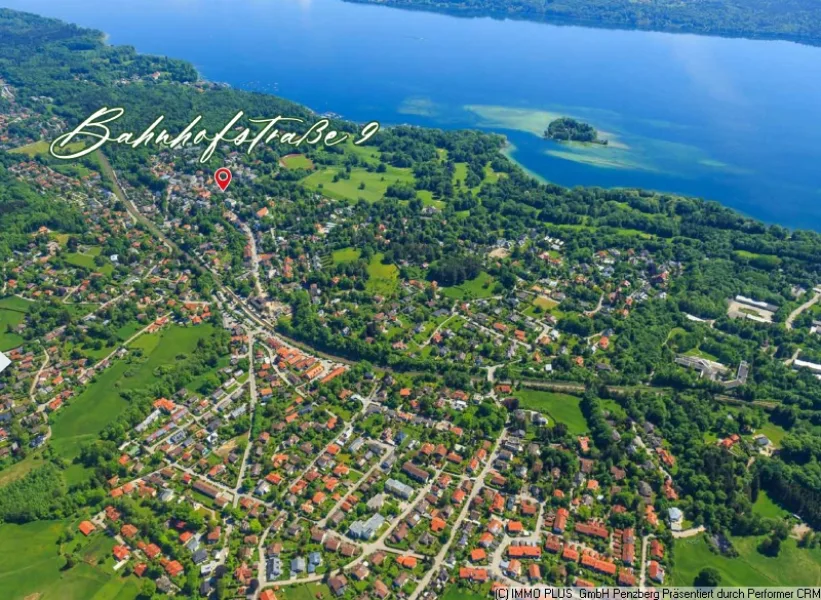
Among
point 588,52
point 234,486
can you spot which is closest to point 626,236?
point 234,486

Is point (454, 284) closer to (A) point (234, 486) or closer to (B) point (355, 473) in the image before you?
(B) point (355, 473)

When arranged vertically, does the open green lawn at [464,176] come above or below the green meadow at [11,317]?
above

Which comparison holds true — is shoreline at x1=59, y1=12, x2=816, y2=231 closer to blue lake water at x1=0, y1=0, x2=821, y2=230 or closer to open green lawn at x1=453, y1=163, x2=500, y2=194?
blue lake water at x1=0, y1=0, x2=821, y2=230

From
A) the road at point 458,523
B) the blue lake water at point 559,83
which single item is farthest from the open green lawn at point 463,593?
the blue lake water at point 559,83

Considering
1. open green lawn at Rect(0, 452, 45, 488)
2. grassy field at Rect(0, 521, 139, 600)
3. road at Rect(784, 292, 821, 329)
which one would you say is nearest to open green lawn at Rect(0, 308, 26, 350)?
open green lawn at Rect(0, 452, 45, 488)

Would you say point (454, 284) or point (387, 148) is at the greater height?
point (387, 148)

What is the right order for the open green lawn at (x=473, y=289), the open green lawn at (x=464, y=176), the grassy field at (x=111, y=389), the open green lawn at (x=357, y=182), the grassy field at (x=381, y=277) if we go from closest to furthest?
the grassy field at (x=111, y=389)
the open green lawn at (x=473, y=289)
the grassy field at (x=381, y=277)
the open green lawn at (x=357, y=182)
the open green lawn at (x=464, y=176)

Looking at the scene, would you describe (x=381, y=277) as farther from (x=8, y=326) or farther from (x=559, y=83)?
(x=559, y=83)

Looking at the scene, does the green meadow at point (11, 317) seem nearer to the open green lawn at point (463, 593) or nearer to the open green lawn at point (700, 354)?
the open green lawn at point (463, 593)
